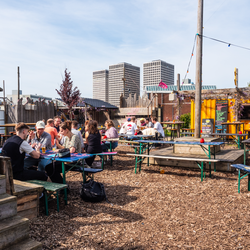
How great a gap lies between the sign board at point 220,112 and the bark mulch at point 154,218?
8.06 metres

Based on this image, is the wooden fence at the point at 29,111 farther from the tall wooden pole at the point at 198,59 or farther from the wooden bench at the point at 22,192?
the wooden bench at the point at 22,192

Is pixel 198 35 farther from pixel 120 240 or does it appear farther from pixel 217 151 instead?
pixel 120 240

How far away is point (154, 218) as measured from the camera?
12.5ft

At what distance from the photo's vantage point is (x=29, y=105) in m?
13.7

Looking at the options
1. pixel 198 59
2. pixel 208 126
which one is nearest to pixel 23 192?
pixel 198 59

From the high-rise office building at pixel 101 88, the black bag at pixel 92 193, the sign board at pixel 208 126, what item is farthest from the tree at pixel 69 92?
the high-rise office building at pixel 101 88

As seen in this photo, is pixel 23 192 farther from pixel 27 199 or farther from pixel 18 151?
pixel 18 151

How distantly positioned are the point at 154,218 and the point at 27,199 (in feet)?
6.36

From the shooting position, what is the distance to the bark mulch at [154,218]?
3064 millimetres

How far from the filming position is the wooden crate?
3.32 metres

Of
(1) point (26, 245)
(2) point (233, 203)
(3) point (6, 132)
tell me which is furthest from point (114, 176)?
(3) point (6, 132)

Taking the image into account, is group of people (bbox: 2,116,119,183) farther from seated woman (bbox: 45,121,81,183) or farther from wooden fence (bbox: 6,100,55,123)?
wooden fence (bbox: 6,100,55,123)

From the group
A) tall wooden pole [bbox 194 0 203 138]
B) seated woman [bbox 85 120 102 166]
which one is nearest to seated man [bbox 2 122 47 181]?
seated woman [bbox 85 120 102 166]

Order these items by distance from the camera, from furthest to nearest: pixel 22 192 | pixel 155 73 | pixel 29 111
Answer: pixel 155 73
pixel 29 111
pixel 22 192
